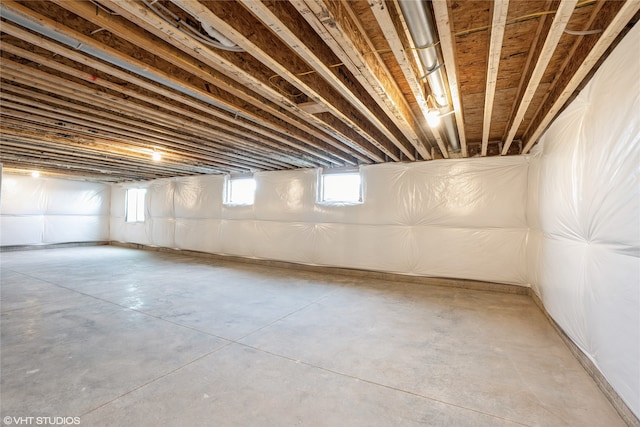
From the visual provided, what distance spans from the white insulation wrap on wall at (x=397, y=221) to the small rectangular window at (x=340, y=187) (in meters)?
0.17

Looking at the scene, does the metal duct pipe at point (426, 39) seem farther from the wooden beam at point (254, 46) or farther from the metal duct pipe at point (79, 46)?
the metal duct pipe at point (79, 46)

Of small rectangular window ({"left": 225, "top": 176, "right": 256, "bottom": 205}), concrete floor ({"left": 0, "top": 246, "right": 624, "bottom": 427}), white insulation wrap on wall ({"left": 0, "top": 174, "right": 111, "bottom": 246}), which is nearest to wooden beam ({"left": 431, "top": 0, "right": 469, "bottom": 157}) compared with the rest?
concrete floor ({"left": 0, "top": 246, "right": 624, "bottom": 427})

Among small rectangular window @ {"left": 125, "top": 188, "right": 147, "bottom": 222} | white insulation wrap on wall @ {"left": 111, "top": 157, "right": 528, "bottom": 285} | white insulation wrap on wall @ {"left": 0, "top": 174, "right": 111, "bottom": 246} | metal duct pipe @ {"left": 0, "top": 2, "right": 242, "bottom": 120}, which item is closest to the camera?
metal duct pipe @ {"left": 0, "top": 2, "right": 242, "bottom": 120}

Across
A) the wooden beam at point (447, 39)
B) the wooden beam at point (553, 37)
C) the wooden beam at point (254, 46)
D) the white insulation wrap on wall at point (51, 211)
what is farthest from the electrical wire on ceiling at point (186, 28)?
the white insulation wrap on wall at point (51, 211)

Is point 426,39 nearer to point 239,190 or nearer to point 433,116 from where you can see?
point 433,116

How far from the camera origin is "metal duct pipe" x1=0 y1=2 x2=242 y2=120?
59.0 inches

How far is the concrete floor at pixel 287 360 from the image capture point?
154 centimetres

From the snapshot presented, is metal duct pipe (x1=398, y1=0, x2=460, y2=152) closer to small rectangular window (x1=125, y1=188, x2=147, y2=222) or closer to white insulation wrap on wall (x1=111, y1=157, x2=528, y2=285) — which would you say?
white insulation wrap on wall (x1=111, y1=157, x2=528, y2=285)

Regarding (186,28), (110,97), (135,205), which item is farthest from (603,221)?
(135,205)

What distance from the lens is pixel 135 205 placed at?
8.84 meters

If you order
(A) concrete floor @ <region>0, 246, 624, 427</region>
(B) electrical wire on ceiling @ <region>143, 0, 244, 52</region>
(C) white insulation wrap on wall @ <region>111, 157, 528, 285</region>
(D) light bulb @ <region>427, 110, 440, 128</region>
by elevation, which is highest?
(B) electrical wire on ceiling @ <region>143, 0, 244, 52</region>

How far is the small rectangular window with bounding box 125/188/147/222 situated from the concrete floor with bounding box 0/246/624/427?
205 inches

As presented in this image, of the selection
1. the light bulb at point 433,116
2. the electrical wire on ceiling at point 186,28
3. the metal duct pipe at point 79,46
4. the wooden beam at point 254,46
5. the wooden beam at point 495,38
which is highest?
the electrical wire on ceiling at point 186,28

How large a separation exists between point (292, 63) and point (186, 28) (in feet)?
2.32
